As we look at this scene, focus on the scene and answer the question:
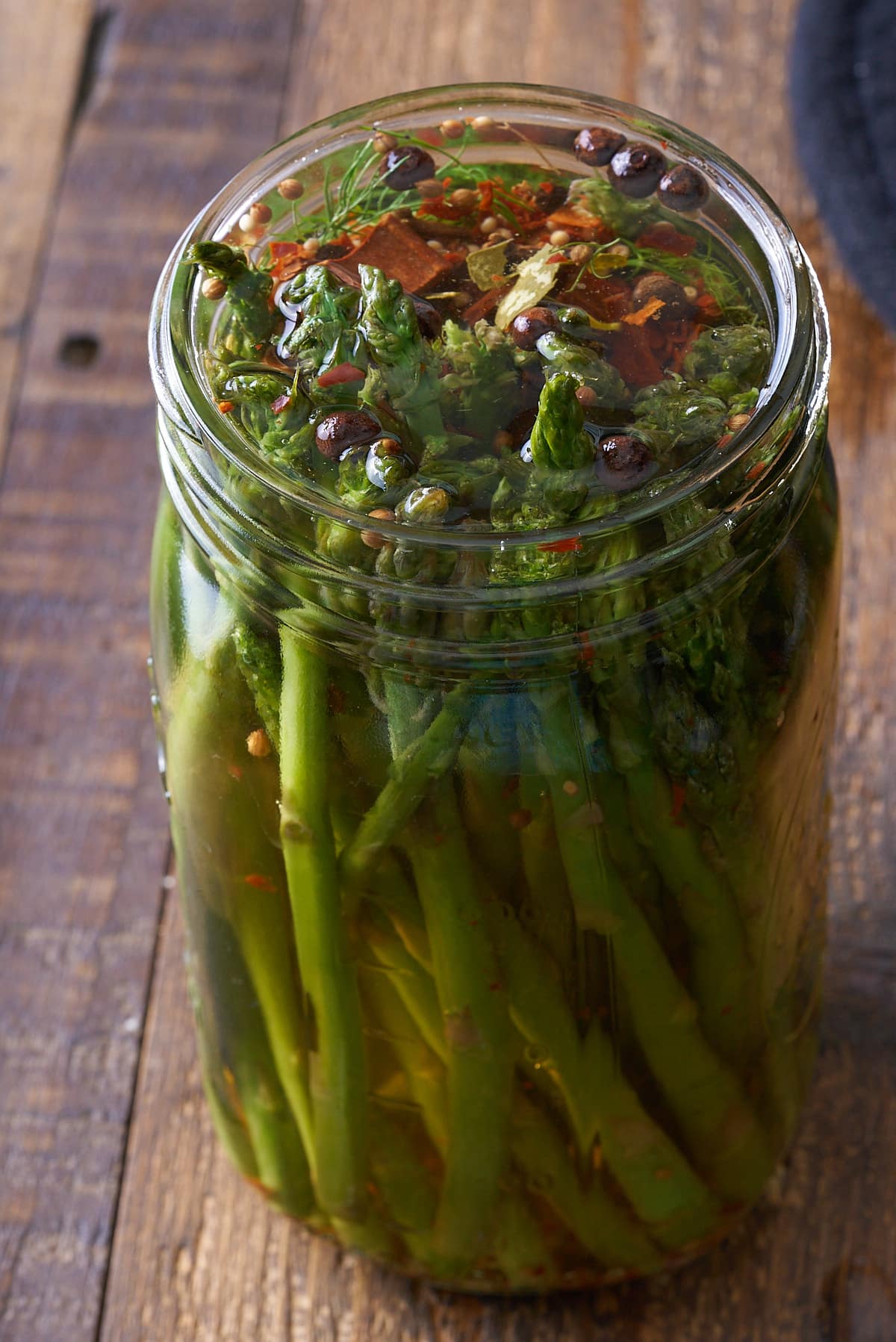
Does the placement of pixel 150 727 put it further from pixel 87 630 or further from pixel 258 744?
pixel 258 744

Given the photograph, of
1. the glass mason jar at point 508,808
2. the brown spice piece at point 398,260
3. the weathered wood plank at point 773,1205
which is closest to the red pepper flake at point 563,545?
the glass mason jar at point 508,808

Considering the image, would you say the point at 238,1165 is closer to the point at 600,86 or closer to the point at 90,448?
the point at 90,448

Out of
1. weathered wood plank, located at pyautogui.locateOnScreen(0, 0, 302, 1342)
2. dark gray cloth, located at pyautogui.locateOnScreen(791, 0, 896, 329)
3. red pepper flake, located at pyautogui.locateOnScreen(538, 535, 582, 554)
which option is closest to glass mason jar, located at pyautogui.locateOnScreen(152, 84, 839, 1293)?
red pepper flake, located at pyautogui.locateOnScreen(538, 535, 582, 554)

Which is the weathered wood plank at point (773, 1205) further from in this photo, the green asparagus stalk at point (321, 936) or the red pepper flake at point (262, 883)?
the red pepper flake at point (262, 883)

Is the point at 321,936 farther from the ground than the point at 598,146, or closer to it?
closer to it

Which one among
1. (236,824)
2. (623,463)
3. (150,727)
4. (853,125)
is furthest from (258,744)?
(853,125)

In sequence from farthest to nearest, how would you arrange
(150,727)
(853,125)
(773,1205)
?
(853,125) → (150,727) → (773,1205)

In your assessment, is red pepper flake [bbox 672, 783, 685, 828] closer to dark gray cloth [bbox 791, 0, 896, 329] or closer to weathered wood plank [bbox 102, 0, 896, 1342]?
weathered wood plank [bbox 102, 0, 896, 1342]
